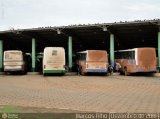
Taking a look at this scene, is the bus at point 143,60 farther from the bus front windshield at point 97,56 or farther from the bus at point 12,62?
the bus at point 12,62

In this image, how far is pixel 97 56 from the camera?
40.3m

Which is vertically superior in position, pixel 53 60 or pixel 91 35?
pixel 91 35

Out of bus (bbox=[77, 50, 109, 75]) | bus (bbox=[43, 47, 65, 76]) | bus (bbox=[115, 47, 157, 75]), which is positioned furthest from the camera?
bus (bbox=[77, 50, 109, 75])

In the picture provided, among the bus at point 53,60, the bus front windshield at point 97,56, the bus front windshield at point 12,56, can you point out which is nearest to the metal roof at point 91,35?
the bus front windshield at point 97,56

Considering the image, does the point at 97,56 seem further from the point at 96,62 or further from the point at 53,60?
the point at 53,60

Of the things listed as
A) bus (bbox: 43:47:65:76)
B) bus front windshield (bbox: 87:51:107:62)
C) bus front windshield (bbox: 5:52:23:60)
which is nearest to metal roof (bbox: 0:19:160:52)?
bus front windshield (bbox: 87:51:107:62)

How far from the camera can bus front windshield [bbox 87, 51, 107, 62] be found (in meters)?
40.2

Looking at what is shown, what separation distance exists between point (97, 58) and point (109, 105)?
2415cm

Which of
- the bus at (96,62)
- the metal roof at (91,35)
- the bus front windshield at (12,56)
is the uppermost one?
the metal roof at (91,35)

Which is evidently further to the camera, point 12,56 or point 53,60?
point 12,56

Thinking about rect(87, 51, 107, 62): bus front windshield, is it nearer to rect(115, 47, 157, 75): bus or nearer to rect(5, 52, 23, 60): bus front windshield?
rect(115, 47, 157, 75): bus

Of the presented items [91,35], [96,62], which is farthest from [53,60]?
[91,35]

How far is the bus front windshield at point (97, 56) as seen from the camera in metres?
40.2

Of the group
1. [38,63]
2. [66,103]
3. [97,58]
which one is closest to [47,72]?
[97,58]
